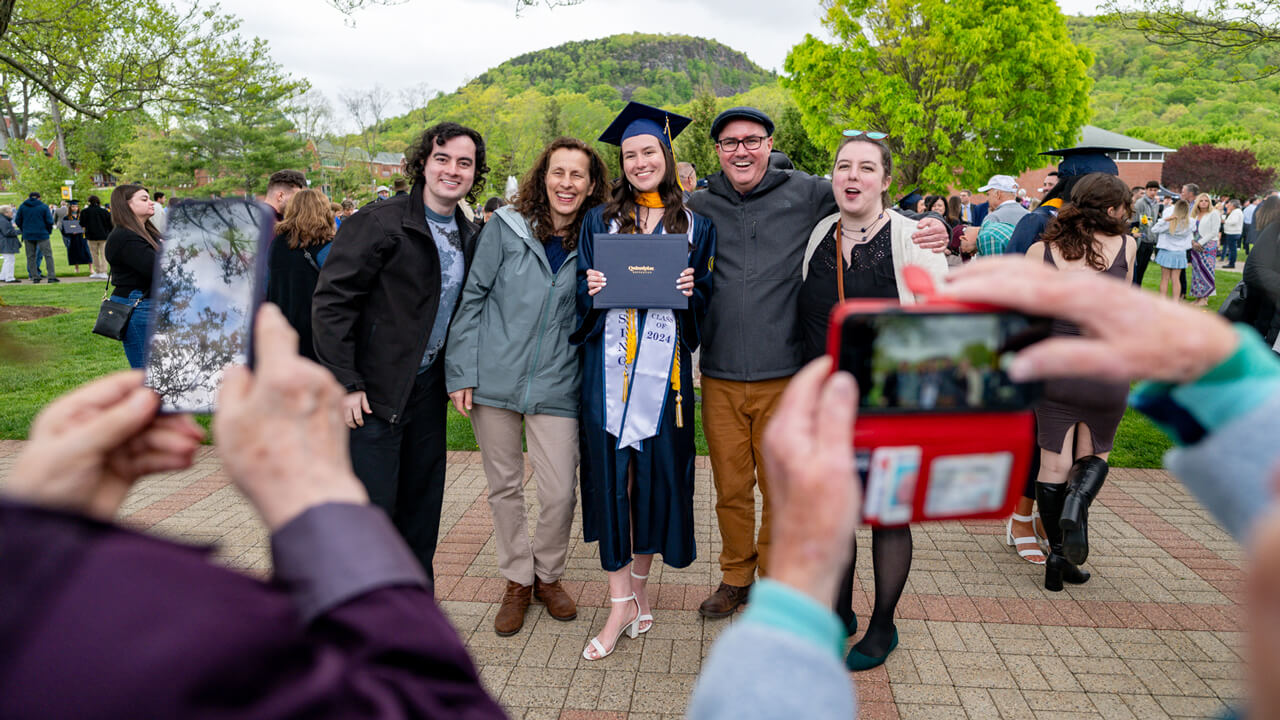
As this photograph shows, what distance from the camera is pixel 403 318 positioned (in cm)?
342

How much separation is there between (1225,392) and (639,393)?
277 centimetres

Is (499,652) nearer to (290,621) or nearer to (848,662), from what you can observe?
(848,662)

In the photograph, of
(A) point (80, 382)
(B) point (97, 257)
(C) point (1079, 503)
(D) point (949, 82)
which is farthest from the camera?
(D) point (949, 82)

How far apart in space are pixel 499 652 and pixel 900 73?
Result: 85.5 feet

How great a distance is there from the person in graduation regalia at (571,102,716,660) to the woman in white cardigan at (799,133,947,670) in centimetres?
56

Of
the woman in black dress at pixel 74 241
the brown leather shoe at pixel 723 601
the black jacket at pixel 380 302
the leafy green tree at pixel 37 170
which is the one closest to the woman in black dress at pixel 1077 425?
the brown leather shoe at pixel 723 601

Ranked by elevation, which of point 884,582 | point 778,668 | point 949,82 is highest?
point 949,82

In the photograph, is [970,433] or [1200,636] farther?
[1200,636]

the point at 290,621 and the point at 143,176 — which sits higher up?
the point at 143,176

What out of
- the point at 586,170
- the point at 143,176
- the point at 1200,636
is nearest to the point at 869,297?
the point at 586,170

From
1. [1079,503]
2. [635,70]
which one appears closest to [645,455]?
[1079,503]

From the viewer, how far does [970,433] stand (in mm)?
957

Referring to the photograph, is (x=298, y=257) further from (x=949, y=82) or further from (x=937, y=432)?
(x=949, y=82)

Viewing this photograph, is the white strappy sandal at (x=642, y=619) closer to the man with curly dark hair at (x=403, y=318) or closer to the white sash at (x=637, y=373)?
the white sash at (x=637, y=373)
